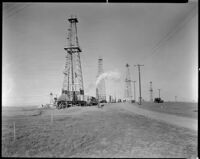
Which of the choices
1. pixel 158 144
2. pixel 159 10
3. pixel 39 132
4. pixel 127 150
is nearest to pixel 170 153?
pixel 158 144

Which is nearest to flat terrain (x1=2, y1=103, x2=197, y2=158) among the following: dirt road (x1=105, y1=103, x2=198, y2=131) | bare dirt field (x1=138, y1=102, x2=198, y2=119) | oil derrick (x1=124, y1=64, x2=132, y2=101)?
dirt road (x1=105, y1=103, x2=198, y2=131)

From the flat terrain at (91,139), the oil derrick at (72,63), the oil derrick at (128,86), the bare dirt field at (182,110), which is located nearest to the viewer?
the flat terrain at (91,139)

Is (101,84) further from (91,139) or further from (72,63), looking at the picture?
(91,139)

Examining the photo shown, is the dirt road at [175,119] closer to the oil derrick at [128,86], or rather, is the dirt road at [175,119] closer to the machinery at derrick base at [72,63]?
the oil derrick at [128,86]

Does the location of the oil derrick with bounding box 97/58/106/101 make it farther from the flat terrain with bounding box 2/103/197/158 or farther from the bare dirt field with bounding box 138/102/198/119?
the bare dirt field with bounding box 138/102/198/119

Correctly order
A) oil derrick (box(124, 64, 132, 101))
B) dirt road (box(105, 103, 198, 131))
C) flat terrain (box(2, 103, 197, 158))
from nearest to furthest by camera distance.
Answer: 1. flat terrain (box(2, 103, 197, 158))
2. oil derrick (box(124, 64, 132, 101))
3. dirt road (box(105, 103, 198, 131))

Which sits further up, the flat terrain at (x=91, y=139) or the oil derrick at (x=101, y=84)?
the oil derrick at (x=101, y=84)

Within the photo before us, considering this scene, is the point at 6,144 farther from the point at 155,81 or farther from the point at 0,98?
the point at 155,81

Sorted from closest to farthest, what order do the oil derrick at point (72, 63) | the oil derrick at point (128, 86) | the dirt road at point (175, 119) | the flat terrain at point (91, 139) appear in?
the flat terrain at point (91, 139) < the oil derrick at point (72, 63) < the oil derrick at point (128, 86) < the dirt road at point (175, 119)

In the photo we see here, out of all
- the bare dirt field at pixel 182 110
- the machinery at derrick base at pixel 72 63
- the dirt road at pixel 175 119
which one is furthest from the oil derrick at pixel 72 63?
the bare dirt field at pixel 182 110
